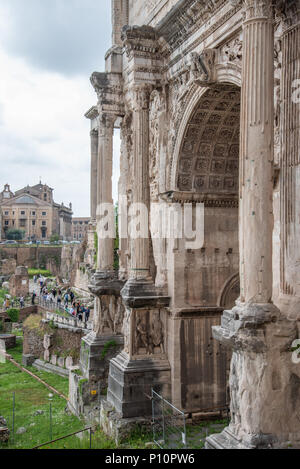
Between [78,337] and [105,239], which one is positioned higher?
[105,239]

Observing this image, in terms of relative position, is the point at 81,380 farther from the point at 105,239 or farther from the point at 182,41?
the point at 182,41

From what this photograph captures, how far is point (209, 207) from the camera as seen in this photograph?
11469mm

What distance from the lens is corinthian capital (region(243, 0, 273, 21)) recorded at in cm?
692

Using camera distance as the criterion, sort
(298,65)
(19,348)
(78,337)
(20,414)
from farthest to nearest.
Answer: (19,348)
(78,337)
(20,414)
(298,65)

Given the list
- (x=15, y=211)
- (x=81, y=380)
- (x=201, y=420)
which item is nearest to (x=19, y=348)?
(x=81, y=380)

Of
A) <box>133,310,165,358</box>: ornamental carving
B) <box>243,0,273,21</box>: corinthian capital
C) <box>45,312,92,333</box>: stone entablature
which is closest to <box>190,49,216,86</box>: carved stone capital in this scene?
<box>243,0,273,21</box>: corinthian capital

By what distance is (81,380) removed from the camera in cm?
1316

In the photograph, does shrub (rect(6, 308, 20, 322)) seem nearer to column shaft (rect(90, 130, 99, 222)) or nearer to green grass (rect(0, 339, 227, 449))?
column shaft (rect(90, 130, 99, 222))

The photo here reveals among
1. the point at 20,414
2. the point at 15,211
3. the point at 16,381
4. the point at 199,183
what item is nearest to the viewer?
the point at 199,183

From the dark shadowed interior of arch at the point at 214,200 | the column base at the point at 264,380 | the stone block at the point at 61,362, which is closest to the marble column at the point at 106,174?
the dark shadowed interior of arch at the point at 214,200

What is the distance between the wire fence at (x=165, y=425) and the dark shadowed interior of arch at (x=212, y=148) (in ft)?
15.7

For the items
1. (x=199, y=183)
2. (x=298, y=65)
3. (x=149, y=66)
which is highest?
(x=149, y=66)

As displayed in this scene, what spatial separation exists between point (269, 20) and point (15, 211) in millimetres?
81585

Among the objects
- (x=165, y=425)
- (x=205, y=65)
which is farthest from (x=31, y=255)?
(x=205, y=65)
